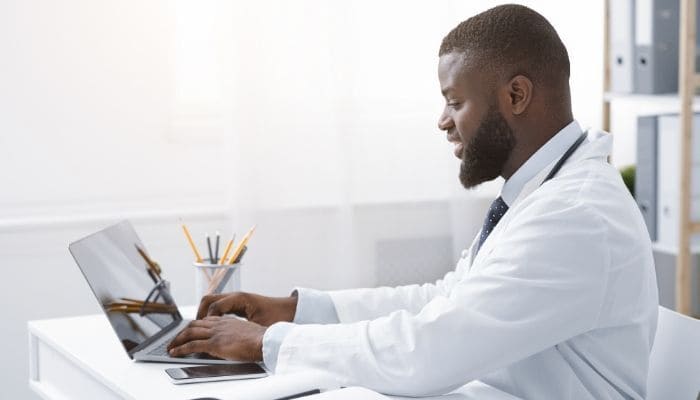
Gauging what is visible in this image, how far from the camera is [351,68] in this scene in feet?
9.78

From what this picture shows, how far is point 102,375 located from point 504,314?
0.58 meters

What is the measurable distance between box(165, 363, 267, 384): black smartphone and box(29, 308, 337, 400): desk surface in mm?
12

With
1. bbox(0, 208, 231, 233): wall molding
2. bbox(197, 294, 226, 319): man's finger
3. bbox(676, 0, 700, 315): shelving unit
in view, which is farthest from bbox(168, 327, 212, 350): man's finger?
bbox(676, 0, 700, 315): shelving unit

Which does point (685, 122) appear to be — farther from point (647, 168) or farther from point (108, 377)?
point (108, 377)

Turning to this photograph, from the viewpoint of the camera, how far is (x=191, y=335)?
1.55 meters

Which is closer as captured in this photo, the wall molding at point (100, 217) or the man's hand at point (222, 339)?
the man's hand at point (222, 339)

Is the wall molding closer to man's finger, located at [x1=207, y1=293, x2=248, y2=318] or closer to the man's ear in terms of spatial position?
man's finger, located at [x1=207, y1=293, x2=248, y2=318]

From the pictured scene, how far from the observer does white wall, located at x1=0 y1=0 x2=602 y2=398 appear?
2.73 meters

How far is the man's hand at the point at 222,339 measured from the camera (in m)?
1.49

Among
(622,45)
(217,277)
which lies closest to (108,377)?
(217,277)

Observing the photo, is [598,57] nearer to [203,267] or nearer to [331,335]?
[203,267]

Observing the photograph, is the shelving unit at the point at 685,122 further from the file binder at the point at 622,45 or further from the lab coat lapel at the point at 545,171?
the lab coat lapel at the point at 545,171

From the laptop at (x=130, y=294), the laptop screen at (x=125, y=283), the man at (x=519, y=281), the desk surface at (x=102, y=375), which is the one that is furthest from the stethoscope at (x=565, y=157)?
the laptop screen at (x=125, y=283)

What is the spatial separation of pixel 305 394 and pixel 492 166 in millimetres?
472
